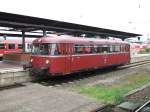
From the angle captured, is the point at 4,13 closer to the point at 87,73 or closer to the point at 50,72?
the point at 50,72

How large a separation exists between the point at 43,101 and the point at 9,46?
20907 mm

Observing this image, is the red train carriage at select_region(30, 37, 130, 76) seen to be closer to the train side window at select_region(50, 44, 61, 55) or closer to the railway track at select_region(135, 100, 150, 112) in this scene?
the train side window at select_region(50, 44, 61, 55)

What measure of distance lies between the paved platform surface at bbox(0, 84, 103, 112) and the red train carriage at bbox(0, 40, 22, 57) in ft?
57.4

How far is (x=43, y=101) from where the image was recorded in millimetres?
10016

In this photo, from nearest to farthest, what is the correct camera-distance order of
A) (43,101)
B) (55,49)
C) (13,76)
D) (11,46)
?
1. (43,101)
2. (13,76)
3. (55,49)
4. (11,46)

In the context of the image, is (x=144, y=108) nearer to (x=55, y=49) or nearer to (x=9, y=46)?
(x=55, y=49)

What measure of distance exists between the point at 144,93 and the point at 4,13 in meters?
9.18

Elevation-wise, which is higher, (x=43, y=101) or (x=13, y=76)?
(x=13, y=76)

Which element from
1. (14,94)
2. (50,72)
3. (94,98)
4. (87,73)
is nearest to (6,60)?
(87,73)

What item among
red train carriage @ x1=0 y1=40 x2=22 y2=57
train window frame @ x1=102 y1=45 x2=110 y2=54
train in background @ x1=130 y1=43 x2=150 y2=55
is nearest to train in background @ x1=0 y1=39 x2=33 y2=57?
red train carriage @ x1=0 y1=40 x2=22 y2=57

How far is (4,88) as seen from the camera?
1287 centimetres

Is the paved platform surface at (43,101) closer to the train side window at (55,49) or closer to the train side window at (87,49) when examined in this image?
the train side window at (55,49)

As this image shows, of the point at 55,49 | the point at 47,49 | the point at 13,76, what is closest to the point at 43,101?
the point at 13,76

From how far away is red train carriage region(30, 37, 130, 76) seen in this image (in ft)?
47.9
